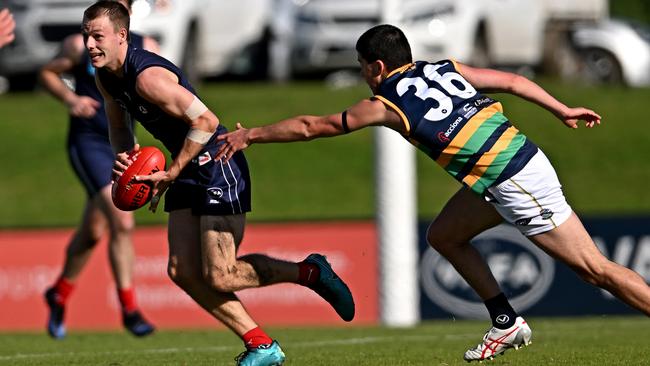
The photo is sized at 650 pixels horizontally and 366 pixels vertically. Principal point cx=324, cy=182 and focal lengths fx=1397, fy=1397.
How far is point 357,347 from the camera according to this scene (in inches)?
375

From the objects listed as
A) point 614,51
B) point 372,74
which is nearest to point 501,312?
point 372,74

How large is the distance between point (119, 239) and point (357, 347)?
8.01 ft

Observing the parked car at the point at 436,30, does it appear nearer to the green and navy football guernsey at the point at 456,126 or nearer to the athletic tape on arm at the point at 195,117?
the green and navy football guernsey at the point at 456,126

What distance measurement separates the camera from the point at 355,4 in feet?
65.4

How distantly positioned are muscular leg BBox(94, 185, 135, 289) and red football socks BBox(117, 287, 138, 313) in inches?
1.3

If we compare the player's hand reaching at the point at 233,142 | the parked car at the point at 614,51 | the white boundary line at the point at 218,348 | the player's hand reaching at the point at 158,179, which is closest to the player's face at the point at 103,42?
the player's hand reaching at the point at 158,179

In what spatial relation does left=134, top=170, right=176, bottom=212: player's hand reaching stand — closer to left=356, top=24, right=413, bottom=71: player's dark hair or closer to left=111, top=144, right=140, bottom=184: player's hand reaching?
left=111, top=144, right=140, bottom=184: player's hand reaching

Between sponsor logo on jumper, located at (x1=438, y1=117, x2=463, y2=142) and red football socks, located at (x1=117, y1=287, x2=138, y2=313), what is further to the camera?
red football socks, located at (x1=117, y1=287, x2=138, y2=313)

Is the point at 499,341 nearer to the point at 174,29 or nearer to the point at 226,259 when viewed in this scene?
the point at 226,259

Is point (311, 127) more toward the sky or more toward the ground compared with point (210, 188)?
more toward the sky

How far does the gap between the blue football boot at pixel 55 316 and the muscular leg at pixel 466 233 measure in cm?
419

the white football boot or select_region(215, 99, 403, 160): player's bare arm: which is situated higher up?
select_region(215, 99, 403, 160): player's bare arm

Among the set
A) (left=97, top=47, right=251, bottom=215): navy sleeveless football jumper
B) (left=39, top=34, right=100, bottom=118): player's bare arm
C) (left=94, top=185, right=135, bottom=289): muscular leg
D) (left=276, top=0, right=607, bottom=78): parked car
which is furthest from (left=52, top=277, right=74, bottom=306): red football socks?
(left=276, top=0, right=607, bottom=78): parked car

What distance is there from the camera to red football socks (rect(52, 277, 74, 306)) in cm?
1118
